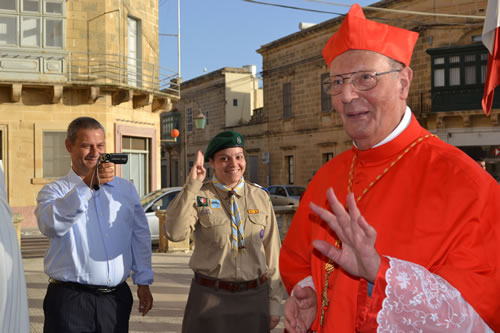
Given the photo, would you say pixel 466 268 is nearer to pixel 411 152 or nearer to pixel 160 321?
pixel 411 152

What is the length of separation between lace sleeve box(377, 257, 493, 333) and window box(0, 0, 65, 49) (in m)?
17.6

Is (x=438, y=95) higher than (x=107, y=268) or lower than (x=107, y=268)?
higher

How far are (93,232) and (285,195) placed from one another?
65.8 ft

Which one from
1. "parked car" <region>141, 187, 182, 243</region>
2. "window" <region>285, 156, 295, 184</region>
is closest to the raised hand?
"parked car" <region>141, 187, 182, 243</region>

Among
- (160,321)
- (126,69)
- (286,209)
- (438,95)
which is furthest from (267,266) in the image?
(438,95)

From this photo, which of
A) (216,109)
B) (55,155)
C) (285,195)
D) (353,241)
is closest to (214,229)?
(353,241)

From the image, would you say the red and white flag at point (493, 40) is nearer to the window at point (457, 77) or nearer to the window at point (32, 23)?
the window at point (32, 23)

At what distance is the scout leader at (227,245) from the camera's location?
146 inches

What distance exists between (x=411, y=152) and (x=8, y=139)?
55.4 feet

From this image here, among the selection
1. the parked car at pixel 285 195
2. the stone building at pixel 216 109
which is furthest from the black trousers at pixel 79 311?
the stone building at pixel 216 109

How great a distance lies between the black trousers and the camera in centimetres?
333

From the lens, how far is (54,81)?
17.0m

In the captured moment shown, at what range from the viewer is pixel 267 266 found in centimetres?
402

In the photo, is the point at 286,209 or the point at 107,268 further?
→ the point at 286,209
